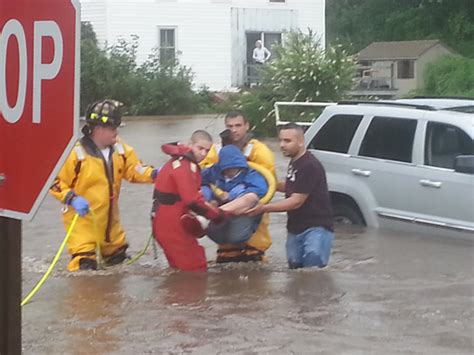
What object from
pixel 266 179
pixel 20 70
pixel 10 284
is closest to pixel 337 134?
pixel 266 179

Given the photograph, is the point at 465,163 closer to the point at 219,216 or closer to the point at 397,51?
the point at 219,216

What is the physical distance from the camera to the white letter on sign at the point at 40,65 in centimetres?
306

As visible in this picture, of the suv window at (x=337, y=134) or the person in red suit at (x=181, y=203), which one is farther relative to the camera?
the suv window at (x=337, y=134)

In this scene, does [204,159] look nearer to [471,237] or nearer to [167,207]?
[167,207]

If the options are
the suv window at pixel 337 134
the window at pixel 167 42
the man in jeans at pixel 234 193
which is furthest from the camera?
the window at pixel 167 42

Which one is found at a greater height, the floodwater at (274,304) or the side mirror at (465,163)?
the side mirror at (465,163)

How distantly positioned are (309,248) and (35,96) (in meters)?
6.07

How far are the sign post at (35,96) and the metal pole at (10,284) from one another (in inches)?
6.0

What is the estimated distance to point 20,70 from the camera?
3119mm

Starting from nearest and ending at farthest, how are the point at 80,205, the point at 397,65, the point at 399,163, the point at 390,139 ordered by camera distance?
the point at 80,205 → the point at 399,163 → the point at 390,139 → the point at 397,65

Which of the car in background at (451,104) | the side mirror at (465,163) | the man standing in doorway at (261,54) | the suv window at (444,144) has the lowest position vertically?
the side mirror at (465,163)

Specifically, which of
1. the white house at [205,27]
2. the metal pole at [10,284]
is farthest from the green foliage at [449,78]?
the metal pole at [10,284]

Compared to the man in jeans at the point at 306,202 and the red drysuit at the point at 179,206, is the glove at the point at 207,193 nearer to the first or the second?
the red drysuit at the point at 179,206

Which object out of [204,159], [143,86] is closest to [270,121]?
[143,86]
